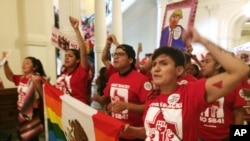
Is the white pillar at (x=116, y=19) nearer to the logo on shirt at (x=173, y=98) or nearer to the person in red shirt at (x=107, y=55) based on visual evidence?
the person in red shirt at (x=107, y=55)

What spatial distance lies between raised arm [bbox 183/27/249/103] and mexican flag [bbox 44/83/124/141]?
2.21ft

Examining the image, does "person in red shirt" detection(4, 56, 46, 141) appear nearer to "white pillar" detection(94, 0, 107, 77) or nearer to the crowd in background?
the crowd in background

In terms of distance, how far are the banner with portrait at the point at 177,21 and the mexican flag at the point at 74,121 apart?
49.4 inches

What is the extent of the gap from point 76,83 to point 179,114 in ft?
5.66

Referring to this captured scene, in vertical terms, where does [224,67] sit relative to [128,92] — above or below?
above

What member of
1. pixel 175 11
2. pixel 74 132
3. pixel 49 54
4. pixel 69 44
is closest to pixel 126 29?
pixel 49 54

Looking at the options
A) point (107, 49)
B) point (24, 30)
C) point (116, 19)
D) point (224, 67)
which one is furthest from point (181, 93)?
point (116, 19)

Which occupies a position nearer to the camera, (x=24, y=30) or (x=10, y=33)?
(x=10, y=33)

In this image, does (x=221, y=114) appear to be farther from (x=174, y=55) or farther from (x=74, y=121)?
(x=74, y=121)

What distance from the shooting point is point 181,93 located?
→ 1.76m

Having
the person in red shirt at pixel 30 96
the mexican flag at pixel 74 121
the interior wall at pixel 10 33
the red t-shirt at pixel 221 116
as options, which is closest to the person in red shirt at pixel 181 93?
the mexican flag at pixel 74 121

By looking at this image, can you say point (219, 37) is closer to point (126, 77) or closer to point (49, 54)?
point (49, 54)

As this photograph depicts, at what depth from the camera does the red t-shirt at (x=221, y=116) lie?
234 centimetres

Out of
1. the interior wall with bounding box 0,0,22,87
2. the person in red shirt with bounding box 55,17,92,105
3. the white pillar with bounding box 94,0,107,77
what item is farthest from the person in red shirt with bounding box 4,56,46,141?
the white pillar with bounding box 94,0,107,77
